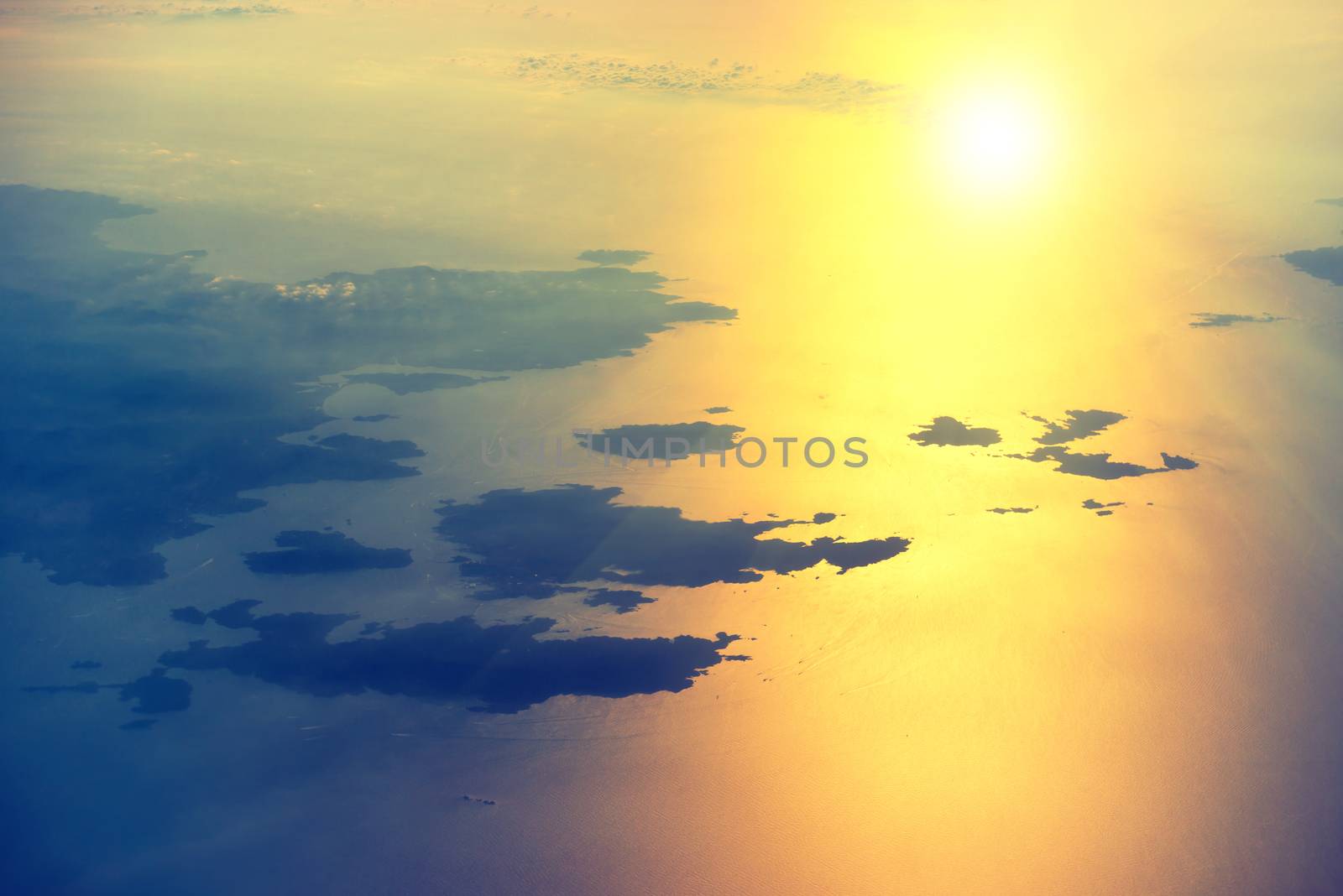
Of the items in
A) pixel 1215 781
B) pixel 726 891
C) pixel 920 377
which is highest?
pixel 920 377

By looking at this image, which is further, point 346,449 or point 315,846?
point 346,449

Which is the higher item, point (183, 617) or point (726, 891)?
point (183, 617)

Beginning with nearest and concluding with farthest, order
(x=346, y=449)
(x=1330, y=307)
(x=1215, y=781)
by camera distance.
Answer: (x=1215, y=781), (x=346, y=449), (x=1330, y=307)

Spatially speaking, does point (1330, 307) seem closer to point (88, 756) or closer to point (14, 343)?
point (88, 756)

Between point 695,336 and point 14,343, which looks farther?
point 695,336

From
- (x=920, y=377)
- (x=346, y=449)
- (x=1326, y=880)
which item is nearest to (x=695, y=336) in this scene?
(x=920, y=377)

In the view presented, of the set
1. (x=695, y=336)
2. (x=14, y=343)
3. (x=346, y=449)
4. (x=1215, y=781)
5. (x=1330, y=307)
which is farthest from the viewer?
(x=1330, y=307)

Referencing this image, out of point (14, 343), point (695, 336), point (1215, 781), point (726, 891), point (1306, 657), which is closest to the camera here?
point (726, 891)

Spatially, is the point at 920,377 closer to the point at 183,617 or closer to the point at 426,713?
the point at 426,713

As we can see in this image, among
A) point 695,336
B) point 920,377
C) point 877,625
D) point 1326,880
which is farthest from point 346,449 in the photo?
point 1326,880
